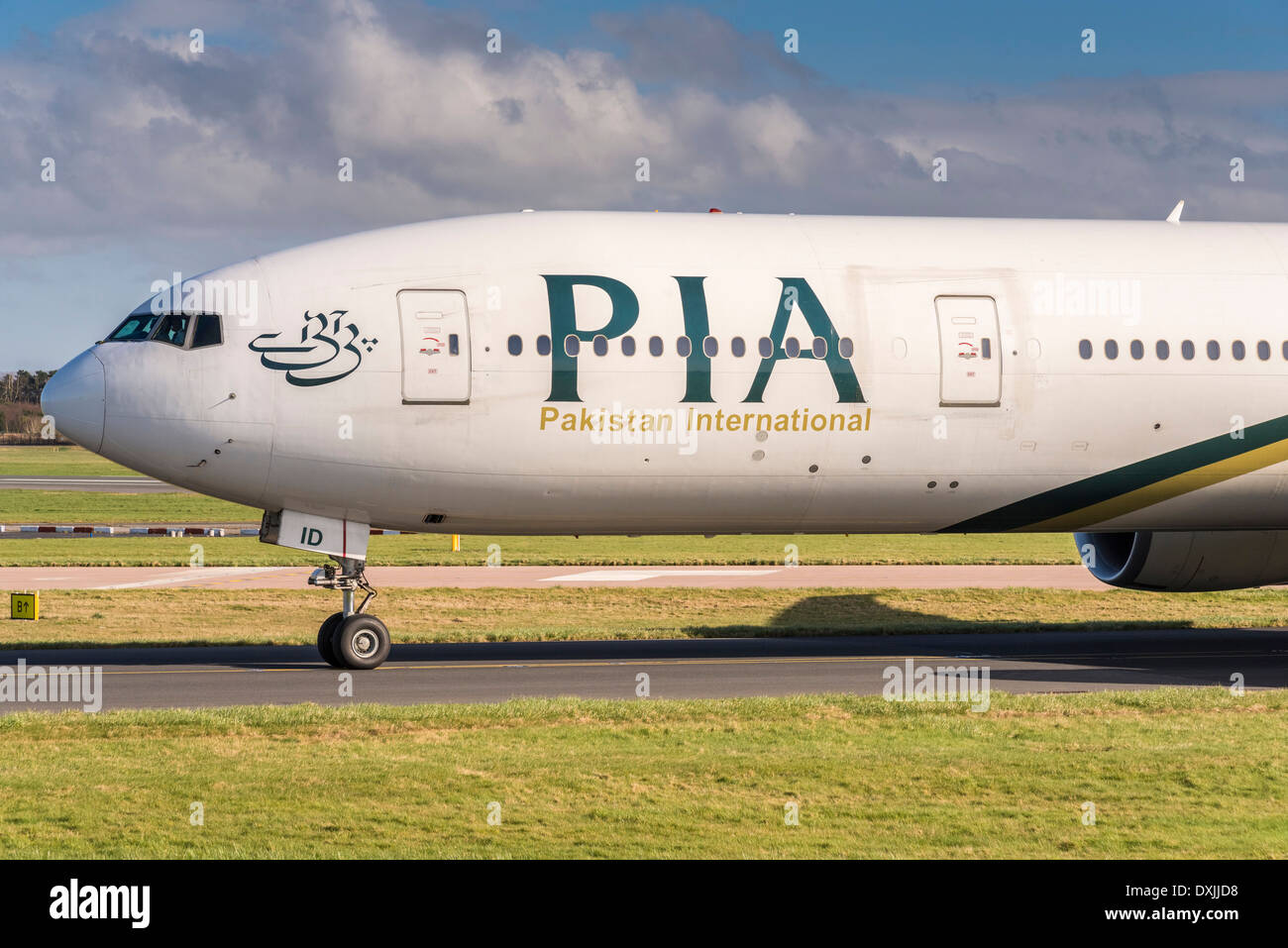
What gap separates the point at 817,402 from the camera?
64.4ft

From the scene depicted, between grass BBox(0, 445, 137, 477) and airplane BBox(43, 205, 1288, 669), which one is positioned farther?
grass BBox(0, 445, 137, 477)

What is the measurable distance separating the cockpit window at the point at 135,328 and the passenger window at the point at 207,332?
64 cm

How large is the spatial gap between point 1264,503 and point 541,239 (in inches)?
465

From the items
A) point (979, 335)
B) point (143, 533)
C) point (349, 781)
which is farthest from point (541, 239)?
point (143, 533)

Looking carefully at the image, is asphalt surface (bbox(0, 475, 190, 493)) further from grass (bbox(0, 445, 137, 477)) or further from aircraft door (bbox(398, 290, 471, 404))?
aircraft door (bbox(398, 290, 471, 404))

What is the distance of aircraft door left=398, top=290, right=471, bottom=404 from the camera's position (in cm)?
1881

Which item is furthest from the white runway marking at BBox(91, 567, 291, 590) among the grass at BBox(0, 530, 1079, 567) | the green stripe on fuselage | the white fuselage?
the green stripe on fuselage

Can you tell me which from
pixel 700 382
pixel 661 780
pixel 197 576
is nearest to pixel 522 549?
pixel 197 576

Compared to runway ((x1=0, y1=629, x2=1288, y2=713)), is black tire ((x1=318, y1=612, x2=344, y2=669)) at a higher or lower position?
higher

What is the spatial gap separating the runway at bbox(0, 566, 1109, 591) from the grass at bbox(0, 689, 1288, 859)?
57.0 feet

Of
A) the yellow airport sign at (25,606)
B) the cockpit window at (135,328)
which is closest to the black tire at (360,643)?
the cockpit window at (135,328)

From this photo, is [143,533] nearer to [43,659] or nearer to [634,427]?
[43,659]

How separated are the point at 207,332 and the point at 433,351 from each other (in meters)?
2.98

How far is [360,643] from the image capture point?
1980cm
